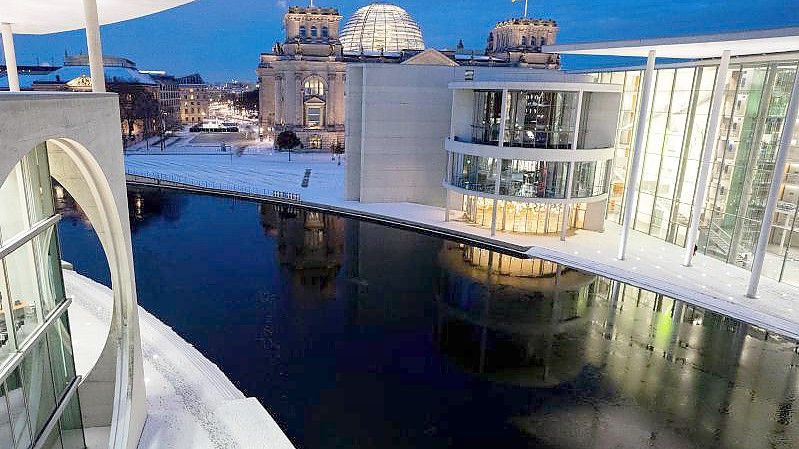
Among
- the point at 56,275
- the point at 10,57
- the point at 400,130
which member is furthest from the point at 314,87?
the point at 56,275

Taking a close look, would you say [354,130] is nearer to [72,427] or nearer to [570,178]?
[570,178]

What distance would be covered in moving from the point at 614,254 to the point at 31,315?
81.7 feet

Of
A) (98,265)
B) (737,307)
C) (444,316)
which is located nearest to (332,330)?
(444,316)

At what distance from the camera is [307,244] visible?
26.7 m

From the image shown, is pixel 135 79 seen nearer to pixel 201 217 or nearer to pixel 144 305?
pixel 201 217

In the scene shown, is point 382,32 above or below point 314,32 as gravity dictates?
above

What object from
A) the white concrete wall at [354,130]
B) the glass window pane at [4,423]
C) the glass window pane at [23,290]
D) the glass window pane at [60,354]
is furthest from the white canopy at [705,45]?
the glass window pane at [4,423]

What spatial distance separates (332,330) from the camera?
56.2 feet

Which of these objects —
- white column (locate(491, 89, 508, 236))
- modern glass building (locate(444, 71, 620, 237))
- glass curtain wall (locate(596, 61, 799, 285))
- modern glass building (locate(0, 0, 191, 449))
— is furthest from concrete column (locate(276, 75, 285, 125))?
modern glass building (locate(0, 0, 191, 449))

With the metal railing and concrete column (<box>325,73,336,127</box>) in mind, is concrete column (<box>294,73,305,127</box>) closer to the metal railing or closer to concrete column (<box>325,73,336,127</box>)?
concrete column (<box>325,73,336,127</box>)

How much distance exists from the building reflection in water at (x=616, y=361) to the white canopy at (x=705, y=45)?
10.2m

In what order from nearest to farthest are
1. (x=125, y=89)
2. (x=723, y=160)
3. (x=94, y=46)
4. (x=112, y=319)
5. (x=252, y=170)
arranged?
1. (x=94, y=46)
2. (x=112, y=319)
3. (x=723, y=160)
4. (x=252, y=170)
5. (x=125, y=89)

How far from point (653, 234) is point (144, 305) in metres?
27.0

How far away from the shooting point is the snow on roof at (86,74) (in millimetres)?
91938
